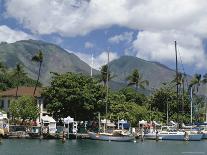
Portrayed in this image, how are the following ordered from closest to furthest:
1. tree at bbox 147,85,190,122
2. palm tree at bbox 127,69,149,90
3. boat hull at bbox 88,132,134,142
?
boat hull at bbox 88,132,134,142
tree at bbox 147,85,190,122
palm tree at bbox 127,69,149,90

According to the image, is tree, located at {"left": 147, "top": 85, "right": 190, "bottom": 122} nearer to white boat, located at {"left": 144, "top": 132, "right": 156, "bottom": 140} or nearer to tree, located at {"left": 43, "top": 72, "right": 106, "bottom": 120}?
white boat, located at {"left": 144, "top": 132, "right": 156, "bottom": 140}

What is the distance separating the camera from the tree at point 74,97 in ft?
332

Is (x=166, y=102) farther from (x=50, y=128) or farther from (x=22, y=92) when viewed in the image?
(x=50, y=128)

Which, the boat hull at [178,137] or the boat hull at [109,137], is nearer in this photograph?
the boat hull at [109,137]

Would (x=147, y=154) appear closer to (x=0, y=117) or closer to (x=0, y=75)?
(x=0, y=117)

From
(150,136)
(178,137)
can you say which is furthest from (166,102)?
(178,137)

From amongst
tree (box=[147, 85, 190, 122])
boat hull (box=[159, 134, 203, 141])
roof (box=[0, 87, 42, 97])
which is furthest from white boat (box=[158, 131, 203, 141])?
roof (box=[0, 87, 42, 97])

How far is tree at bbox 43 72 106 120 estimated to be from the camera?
101m

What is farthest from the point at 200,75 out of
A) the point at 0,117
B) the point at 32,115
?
the point at 0,117

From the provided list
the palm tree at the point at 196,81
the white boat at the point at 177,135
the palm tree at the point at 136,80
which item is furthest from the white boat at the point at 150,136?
the palm tree at the point at 196,81

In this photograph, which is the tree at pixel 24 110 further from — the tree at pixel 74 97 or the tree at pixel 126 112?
the tree at pixel 126 112

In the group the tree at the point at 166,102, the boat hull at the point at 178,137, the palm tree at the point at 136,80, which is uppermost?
the palm tree at the point at 136,80

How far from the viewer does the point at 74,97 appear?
100938 millimetres

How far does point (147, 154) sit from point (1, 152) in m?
20.0
